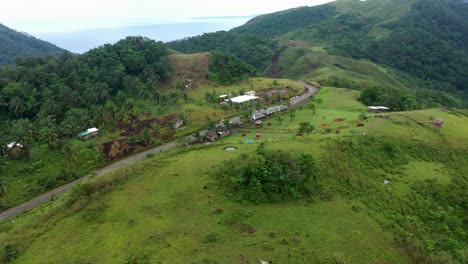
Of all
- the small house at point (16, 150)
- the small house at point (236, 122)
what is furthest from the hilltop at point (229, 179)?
the small house at point (236, 122)

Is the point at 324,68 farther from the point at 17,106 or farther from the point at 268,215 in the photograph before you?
the point at 268,215

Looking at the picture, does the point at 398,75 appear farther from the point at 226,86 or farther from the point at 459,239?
the point at 459,239

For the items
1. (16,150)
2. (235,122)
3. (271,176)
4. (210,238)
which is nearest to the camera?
(210,238)

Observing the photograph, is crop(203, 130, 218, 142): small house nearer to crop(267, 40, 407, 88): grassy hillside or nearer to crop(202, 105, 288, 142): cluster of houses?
crop(202, 105, 288, 142): cluster of houses

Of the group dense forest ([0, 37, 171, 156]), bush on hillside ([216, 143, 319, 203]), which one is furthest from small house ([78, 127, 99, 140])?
bush on hillside ([216, 143, 319, 203])

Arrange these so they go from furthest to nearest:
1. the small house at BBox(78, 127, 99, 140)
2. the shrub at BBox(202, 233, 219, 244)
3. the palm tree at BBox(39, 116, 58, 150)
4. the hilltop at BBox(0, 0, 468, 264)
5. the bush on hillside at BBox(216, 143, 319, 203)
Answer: the small house at BBox(78, 127, 99, 140) → the palm tree at BBox(39, 116, 58, 150) → the bush on hillside at BBox(216, 143, 319, 203) → the hilltop at BBox(0, 0, 468, 264) → the shrub at BBox(202, 233, 219, 244)

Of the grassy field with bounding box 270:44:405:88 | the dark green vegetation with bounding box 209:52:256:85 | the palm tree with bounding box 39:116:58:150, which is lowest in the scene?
the grassy field with bounding box 270:44:405:88

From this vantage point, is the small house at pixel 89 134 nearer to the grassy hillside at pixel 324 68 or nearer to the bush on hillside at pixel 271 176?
the bush on hillside at pixel 271 176

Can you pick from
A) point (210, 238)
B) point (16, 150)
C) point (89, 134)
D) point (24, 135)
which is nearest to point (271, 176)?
point (210, 238)
